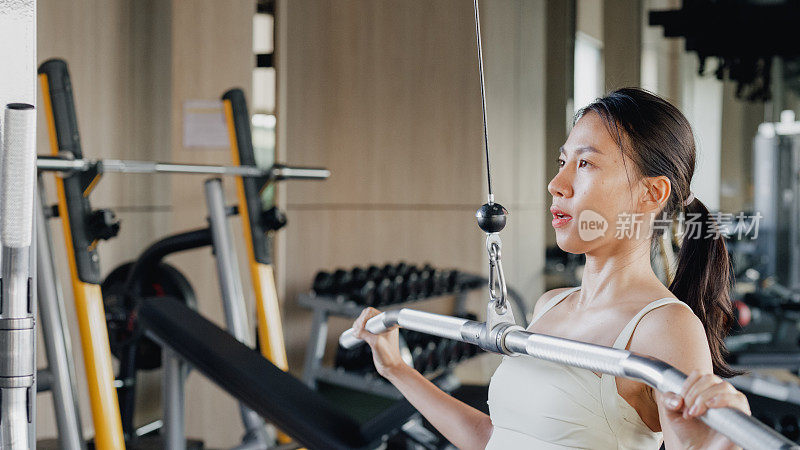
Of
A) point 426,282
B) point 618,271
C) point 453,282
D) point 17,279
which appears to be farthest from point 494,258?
point 453,282

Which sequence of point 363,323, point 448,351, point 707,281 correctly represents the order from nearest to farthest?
point 707,281
point 363,323
point 448,351

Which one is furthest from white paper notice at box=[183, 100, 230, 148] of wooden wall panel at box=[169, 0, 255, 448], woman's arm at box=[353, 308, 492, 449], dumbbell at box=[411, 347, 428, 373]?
woman's arm at box=[353, 308, 492, 449]

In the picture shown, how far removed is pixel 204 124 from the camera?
335cm

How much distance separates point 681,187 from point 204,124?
266 centimetres

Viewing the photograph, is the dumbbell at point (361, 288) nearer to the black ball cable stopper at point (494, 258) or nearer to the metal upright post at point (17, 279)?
the black ball cable stopper at point (494, 258)

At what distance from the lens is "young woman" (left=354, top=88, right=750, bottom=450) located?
96cm

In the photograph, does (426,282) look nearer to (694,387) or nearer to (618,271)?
(618,271)

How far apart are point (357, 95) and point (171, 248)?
220 centimetres

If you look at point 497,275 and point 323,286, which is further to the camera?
point 323,286

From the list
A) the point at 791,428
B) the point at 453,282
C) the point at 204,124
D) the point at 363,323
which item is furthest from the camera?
the point at 453,282

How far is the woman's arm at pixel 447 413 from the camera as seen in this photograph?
4.14 feet

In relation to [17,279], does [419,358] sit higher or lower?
lower

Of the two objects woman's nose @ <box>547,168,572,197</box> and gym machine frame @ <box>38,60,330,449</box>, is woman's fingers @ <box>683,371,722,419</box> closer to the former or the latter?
woman's nose @ <box>547,168,572,197</box>

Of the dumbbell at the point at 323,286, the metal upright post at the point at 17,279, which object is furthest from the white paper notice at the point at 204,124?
the metal upright post at the point at 17,279
